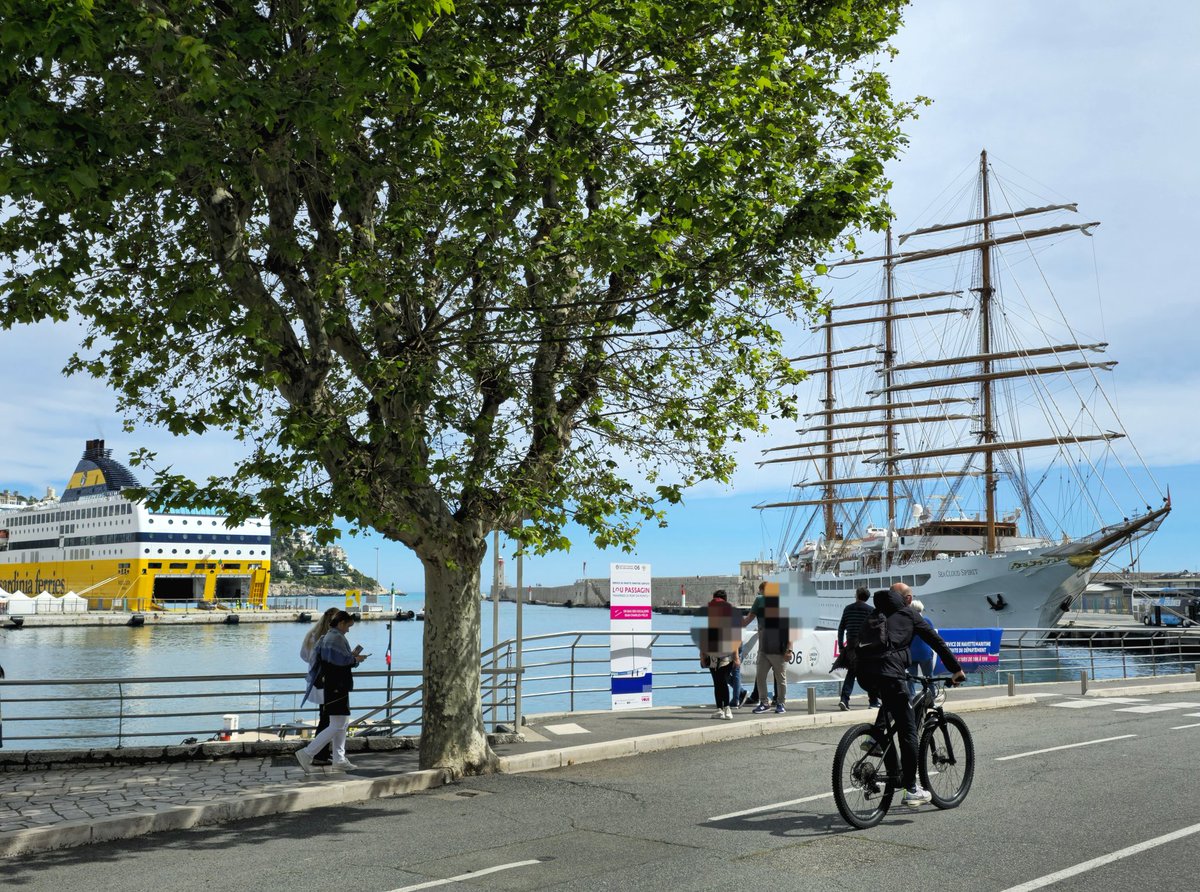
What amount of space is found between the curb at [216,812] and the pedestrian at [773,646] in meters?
6.91

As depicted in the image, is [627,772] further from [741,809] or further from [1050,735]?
[1050,735]

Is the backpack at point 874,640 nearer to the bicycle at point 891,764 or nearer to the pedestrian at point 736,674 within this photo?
the bicycle at point 891,764

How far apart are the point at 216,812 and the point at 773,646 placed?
9.63 meters

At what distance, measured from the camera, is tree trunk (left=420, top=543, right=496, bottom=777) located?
487 inches

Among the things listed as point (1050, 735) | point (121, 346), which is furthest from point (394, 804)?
point (1050, 735)

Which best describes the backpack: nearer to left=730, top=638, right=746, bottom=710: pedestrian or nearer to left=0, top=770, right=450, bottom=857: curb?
left=0, top=770, right=450, bottom=857: curb

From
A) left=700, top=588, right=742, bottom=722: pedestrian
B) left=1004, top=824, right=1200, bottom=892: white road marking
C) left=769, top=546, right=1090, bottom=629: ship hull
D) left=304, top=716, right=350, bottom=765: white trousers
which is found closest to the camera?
left=1004, top=824, right=1200, bottom=892: white road marking

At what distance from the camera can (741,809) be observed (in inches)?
396

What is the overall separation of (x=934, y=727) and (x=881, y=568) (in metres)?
73.2

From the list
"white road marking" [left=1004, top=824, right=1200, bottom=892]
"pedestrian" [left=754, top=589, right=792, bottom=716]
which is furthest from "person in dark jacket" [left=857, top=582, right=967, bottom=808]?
"pedestrian" [left=754, top=589, right=792, bottom=716]

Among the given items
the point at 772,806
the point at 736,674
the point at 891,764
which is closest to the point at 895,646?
the point at 891,764

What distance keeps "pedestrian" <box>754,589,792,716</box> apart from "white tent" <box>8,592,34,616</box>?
108760mm

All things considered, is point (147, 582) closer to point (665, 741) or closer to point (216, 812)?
point (665, 741)

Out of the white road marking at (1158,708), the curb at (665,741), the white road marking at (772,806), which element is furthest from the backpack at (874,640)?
the white road marking at (1158,708)
